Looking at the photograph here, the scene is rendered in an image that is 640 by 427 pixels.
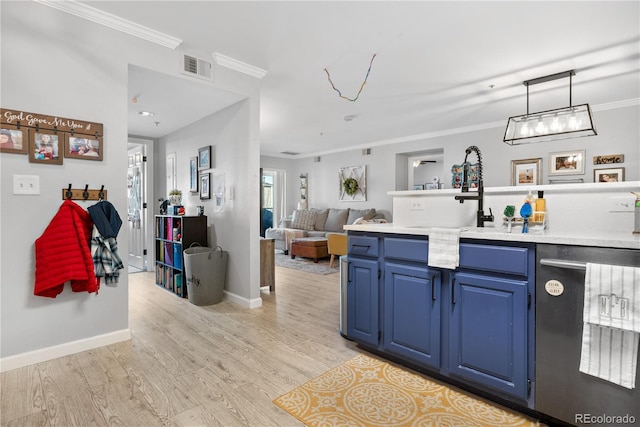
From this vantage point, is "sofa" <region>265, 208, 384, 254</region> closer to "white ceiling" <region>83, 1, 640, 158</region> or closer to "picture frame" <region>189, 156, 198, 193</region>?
"white ceiling" <region>83, 1, 640, 158</region>

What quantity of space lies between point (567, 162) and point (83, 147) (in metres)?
6.14

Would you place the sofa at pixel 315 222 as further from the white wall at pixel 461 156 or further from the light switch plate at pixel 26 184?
the light switch plate at pixel 26 184

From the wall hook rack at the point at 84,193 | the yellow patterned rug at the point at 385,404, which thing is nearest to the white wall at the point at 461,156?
the yellow patterned rug at the point at 385,404

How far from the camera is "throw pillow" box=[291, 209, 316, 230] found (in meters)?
7.80

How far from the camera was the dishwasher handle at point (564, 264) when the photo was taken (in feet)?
4.83

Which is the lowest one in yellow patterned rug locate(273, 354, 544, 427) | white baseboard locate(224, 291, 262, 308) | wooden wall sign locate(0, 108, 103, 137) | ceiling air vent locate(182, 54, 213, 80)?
yellow patterned rug locate(273, 354, 544, 427)

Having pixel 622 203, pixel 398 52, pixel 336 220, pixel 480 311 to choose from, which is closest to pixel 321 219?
pixel 336 220

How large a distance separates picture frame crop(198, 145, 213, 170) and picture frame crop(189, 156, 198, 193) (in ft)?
0.47

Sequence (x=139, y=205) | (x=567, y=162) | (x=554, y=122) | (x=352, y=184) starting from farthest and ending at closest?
(x=352, y=184), (x=139, y=205), (x=567, y=162), (x=554, y=122)

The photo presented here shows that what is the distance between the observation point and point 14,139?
2141mm

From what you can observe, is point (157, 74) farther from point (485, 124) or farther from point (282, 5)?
point (485, 124)

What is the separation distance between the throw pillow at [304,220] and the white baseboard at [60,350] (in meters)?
5.36

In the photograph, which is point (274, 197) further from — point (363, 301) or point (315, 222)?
point (363, 301)

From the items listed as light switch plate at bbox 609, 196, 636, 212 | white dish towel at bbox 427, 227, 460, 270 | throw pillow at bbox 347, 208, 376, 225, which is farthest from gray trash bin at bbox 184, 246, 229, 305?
throw pillow at bbox 347, 208, 376, 225
